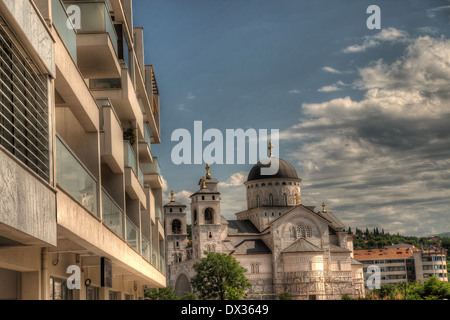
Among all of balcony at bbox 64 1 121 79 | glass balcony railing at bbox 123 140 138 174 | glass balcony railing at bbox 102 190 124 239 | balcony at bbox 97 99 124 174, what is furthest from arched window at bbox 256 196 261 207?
balcony at bbox 64 1 121 79

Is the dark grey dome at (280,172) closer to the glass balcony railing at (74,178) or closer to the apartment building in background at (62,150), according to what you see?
the apartment building in background at (62,150)

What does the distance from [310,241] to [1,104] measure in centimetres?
9146

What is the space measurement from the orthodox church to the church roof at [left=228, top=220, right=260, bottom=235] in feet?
0.52

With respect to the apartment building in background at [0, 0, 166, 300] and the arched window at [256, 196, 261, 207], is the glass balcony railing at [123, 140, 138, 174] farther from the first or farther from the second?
the arched window at [256, 196, 261, 207]

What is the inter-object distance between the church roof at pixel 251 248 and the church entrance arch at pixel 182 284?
978 centimetres

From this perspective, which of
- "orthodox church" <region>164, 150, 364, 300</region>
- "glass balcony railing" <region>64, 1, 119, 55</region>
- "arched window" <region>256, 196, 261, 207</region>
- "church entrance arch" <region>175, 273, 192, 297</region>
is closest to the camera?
"glass balcony railing" <region>64, 1, 119, 55</region>

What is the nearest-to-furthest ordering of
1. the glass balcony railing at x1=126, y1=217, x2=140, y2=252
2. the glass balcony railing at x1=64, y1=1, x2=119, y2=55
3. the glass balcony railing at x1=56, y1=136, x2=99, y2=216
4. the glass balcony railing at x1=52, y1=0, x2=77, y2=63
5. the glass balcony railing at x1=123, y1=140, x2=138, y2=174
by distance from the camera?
the glass balcony railing at x1=56, y1=136, x2=99, y2=216
the glass balcony railing at x1=52, y1=0, x2=77, y2=63
the glass balcony railing at x1=64, y1=1, x2=119, y2=55
the glass balcony railing at x1=126, y1=217, x2=140, y2=252
the glass balcony railing at x1=123, y1=140, x2=138, y2=174

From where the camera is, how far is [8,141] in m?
6.61

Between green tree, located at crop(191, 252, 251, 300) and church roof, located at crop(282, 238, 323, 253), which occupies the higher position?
church roof, located at crop(282, 238, 323, 253)

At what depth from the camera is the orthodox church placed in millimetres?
89938

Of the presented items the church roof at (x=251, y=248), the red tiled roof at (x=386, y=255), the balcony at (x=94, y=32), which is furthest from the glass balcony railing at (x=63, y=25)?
the red tiled roof at (x=386, y=255)

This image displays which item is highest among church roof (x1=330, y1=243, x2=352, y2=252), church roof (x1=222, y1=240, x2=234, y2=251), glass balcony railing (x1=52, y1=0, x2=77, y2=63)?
church roof (x1=222, y1=240, x2=234, y2=251)

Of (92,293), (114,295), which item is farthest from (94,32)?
(114,295)

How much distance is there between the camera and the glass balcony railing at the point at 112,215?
1281 cm
